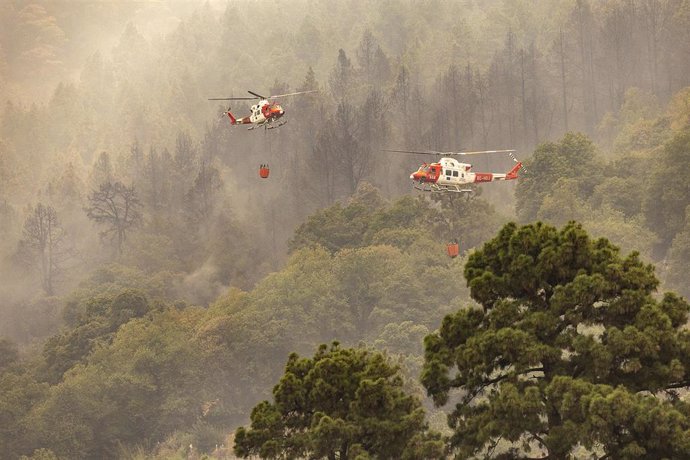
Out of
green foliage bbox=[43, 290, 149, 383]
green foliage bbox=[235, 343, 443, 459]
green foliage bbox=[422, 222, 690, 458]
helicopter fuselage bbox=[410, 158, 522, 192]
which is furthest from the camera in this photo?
green foliage bbox=[43, 290, 149, 383]

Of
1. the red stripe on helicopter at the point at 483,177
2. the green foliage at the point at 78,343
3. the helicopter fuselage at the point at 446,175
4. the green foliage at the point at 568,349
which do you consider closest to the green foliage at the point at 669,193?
the red stripe on helicopter at the point at 483,177

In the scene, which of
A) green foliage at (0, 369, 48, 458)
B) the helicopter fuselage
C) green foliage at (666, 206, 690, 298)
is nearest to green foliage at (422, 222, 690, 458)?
the helicopter fuselage

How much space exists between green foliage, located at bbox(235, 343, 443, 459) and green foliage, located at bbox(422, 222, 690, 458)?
1895 millimetres

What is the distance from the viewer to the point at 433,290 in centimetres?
19050

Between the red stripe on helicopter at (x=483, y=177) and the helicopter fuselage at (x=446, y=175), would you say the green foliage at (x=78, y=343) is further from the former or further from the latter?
the helicopter fuselage at (x=446, y=175)

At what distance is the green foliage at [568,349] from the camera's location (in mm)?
74062

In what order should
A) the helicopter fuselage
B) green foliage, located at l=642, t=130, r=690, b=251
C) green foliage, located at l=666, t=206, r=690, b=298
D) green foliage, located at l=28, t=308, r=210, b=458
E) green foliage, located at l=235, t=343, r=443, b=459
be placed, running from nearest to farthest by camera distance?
green foliage, located at l=235, t=343, r=443, b=459
the helicopter fuselage
green foliage, located at l=28, t=308, r=210, b=458
green foliage, located at l=666, t=206, r=690, b=298
green foliage, located at l=642, t=130, r=690, b=251

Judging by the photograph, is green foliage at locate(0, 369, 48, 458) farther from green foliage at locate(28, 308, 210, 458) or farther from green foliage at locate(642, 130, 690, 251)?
green foliage at locate(642, 130, 690, 251)

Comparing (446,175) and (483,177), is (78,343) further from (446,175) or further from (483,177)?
(446,175)

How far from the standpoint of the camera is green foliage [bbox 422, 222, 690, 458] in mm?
74062

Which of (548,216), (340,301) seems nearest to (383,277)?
(340,301)

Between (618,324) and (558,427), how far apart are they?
5.47m

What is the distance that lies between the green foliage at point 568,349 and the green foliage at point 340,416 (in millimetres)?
1895

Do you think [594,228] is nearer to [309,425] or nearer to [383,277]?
[383,277]
